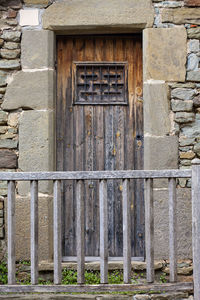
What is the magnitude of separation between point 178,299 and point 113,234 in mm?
1349

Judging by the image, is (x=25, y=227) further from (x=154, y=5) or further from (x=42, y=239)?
(x=154, y=5)

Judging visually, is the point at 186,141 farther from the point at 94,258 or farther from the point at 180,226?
the point at 94,258

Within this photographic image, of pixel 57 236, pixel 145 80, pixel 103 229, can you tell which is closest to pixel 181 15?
pixel 145 80

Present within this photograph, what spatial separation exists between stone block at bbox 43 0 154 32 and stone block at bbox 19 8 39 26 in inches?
3.5

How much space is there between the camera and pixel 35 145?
3.57m

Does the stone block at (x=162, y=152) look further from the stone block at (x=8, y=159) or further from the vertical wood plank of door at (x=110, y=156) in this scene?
the stone block at (x=8, y=159)

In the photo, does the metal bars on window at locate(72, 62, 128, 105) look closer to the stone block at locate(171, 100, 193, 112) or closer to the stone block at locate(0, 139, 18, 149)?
the stone block at locate(171, 100, 193, 112)

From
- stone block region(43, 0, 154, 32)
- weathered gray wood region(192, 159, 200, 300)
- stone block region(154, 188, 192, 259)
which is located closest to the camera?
weathered gray wood region(192, 159, 200, 300)

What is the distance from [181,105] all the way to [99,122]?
0.84 metres

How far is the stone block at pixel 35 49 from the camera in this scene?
361 centimetres

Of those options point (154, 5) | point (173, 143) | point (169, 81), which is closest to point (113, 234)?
point (173, 143)

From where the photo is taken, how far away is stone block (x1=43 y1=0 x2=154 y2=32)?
11.8 feet

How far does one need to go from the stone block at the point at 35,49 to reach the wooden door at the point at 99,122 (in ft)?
0.78

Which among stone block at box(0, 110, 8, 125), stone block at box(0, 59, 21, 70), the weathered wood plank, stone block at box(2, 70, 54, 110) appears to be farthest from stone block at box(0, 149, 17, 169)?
the weathered wood plank
